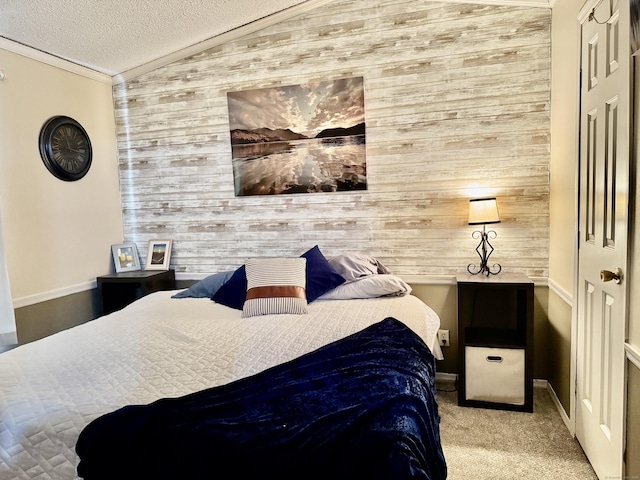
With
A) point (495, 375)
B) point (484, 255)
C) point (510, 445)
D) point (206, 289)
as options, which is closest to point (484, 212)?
point (484, 255)

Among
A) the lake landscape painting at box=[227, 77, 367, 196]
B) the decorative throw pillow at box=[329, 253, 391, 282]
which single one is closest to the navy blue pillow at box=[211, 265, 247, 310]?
the decorative throw pillow at box=[329, 253, 391, 282]

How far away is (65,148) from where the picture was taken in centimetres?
314

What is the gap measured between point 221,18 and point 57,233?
6.40 feet

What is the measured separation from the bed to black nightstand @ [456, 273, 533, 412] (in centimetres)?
21

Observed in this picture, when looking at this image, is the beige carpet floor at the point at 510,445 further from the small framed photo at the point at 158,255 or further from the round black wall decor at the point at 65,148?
the round black wall decor at the point at 65,148

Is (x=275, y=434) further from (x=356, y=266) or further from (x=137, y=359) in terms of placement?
(x=356, y=266)

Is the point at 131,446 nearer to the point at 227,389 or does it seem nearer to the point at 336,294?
the point at 227,389

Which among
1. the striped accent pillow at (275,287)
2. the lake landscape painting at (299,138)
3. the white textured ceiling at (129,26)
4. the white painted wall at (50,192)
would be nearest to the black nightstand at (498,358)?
the striped accent pillow at (275,287)

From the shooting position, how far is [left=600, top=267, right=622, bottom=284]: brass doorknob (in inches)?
66.0

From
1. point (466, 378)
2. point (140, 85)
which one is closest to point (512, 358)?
point (466, 378)

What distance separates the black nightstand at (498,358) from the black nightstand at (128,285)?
2292mm

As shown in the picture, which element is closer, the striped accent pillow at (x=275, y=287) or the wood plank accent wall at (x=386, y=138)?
the striped accent pillow at (x=275, y=287)

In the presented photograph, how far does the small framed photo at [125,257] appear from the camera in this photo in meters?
3.55

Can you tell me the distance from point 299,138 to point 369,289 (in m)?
1.28
